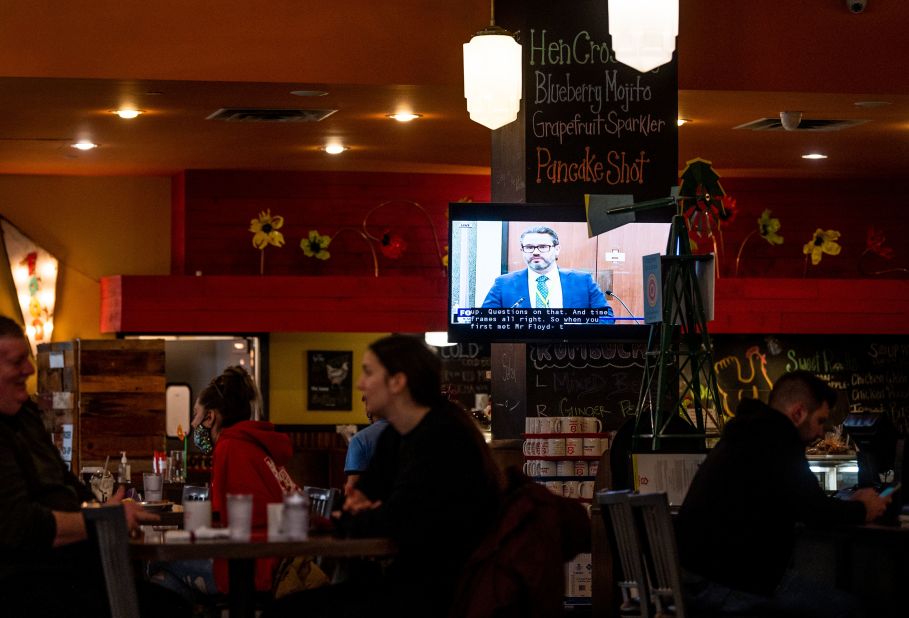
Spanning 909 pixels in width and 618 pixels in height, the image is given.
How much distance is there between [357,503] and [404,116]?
18.0 feet

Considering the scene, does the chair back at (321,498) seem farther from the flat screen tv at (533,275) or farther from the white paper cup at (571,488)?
the white paper cup at (571,488)

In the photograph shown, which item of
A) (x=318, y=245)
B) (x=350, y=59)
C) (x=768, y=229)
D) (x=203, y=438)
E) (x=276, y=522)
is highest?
(x=350, y=59)

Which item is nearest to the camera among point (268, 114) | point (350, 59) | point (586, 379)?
point (586, 379)

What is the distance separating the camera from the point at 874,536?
500cm

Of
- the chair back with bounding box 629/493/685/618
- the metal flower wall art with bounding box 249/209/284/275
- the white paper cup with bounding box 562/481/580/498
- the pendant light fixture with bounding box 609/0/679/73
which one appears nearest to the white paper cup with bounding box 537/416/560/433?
the white paper cup with bounding box 562/481/580/498

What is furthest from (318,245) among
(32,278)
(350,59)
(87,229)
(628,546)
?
(628,546)

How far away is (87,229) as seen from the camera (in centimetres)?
1193

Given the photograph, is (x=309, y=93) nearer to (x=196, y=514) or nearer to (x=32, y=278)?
(x=32, y=278)

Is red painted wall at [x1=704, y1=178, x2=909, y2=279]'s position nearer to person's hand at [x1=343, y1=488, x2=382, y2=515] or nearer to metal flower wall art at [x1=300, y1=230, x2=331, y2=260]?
metal flower wall art at [x1=300, y1=230, x2=331, y2=260]

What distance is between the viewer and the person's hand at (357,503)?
411 centimetres

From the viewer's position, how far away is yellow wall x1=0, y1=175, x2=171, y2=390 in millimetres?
11812

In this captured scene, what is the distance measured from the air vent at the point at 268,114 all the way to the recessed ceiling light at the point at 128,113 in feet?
1.47

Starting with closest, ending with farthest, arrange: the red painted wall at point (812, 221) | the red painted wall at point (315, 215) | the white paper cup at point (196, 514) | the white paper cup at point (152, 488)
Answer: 1. the white paper cup at point (196, 514)
2. the white paper cup at point (152, 488)
3. the red painted wall at point (315, 215)
4. the red painted wall at point (812, 221)

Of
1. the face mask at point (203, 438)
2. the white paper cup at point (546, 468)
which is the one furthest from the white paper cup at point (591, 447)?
the face mask at point (203, 438)
